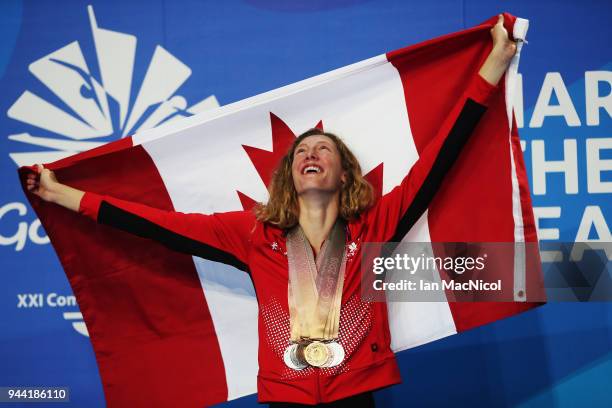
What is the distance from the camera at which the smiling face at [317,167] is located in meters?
1.81

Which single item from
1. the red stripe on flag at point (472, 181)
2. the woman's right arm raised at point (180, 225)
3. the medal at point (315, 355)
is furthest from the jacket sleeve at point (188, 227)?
the red stripe on flag at point (472, 181)

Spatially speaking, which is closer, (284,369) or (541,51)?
(284,369)

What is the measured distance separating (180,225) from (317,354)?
58 cm

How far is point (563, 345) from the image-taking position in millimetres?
2459

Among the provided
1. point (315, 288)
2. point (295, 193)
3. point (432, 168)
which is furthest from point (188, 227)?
point (432, 168)

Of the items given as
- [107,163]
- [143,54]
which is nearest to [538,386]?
[107,163]

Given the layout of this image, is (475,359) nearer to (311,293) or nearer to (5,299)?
(311,293)

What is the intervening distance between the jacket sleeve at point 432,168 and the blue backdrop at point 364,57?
2.45 ft

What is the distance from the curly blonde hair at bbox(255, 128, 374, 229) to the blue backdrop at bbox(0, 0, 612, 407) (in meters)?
0.61

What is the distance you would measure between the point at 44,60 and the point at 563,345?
7.85ft

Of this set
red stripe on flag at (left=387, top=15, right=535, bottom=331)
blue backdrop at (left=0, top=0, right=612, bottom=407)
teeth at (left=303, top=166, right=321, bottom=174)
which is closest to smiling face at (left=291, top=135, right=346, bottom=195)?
teeth at (left=303, top=166, right=321, bottom=174)

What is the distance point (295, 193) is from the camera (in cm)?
189

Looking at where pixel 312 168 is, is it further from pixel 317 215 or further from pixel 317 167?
pixel 317 215

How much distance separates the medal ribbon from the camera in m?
1.70
